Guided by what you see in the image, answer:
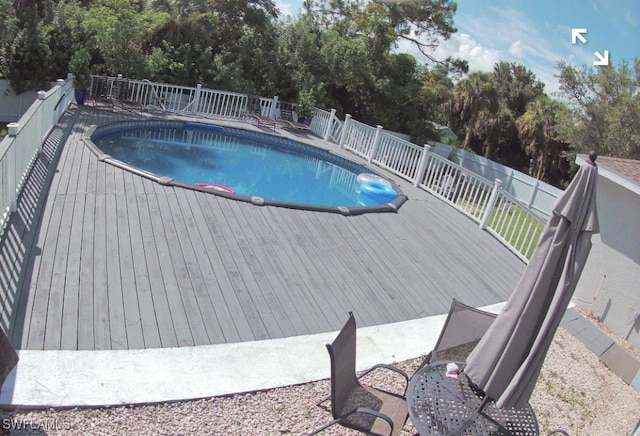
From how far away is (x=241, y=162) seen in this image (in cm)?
1152

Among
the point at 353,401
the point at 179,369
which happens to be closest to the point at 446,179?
the point at 353,401

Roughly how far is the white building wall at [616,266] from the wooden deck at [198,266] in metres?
1.05

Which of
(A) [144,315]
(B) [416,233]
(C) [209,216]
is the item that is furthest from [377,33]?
(A) [144,315]

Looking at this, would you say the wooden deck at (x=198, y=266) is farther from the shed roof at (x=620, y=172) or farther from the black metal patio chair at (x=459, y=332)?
the shed roof at (x=620, y=172)

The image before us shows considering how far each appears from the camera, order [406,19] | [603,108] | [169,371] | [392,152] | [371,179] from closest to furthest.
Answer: [169,371] → [371,179] → [392,152] → [603,108] → [406,19]

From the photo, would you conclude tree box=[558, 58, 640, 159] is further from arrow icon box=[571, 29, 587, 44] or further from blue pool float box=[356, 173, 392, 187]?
blue pool float box=[356, 173, 392, 187]

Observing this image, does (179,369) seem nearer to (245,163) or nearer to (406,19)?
(245,163)

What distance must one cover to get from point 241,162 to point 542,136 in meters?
20.4

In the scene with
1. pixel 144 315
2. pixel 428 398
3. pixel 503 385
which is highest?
pixel 503 385

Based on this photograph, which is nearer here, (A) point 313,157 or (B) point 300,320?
(B) point 300,320

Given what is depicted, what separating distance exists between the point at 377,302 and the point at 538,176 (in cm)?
2382

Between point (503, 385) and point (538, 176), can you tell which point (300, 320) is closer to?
point (503, 385)

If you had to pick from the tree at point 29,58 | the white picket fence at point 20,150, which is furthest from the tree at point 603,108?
the tree at point 29,58

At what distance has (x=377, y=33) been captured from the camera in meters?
17.6
